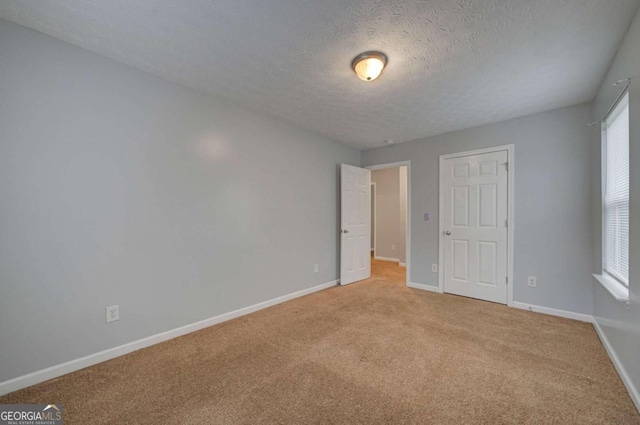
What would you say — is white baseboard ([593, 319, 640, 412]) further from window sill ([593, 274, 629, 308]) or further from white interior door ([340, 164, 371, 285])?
white interior door ([340, 164, 371, 285])

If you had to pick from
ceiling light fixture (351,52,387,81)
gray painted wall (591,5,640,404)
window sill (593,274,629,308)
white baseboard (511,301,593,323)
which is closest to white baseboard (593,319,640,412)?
gray painted wall (591,5,640,404)

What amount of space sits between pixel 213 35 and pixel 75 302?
87.9 inches

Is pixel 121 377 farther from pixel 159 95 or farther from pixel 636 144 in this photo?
pixel 636 144

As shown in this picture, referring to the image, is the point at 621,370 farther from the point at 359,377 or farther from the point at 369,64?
the point at 369,64

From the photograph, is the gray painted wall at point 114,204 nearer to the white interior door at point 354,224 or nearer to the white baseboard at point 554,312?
the white interior door at point 354,224

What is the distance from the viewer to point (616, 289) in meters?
2.06

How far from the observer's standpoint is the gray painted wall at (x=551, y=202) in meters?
Answer: 2.92

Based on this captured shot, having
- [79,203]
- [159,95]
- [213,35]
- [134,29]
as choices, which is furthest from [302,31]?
[79,203]

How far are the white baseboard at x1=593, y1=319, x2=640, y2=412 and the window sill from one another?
18.6 inches

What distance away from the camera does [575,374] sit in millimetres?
1945

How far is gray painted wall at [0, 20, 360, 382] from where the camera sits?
70.1 inches

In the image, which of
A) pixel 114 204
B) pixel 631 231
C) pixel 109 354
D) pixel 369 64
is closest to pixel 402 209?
pixel 631 231

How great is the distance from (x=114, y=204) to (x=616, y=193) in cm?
422

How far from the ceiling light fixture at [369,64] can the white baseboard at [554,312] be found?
10.8 ft
